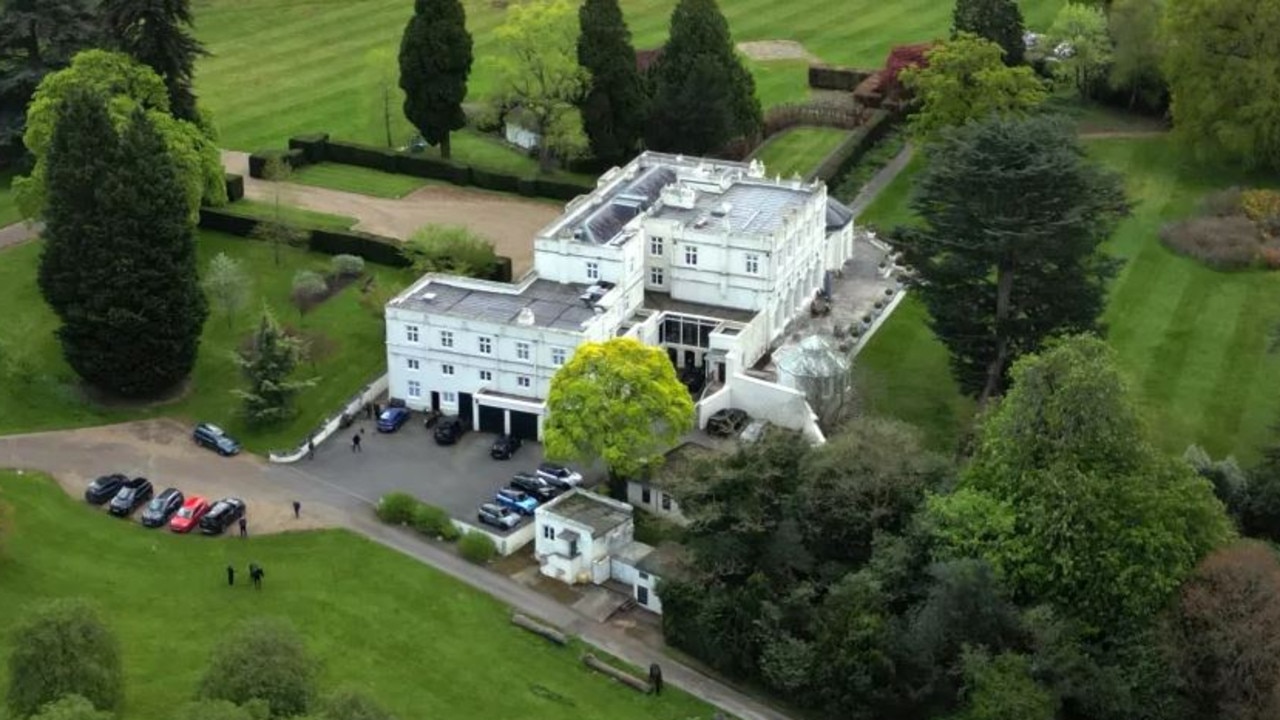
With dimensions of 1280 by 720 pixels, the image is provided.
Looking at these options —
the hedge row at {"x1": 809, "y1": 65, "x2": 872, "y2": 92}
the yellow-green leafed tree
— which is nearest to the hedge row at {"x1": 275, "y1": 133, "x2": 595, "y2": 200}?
the hedge row at {"x1": 809, "y1": 65, "x2": 872, "y2": 92}

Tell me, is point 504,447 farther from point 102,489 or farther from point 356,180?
point 356,180

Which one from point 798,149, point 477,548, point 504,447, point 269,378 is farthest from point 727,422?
point 798,149

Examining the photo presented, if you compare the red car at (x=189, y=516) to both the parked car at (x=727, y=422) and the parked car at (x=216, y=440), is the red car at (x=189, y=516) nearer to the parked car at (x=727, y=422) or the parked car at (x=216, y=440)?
the parked car at (x=216, y=440)

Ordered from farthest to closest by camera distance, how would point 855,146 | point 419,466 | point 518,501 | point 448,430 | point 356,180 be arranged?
point 855,146, point 356,180, point 448,430, point 419,466, point 518,501

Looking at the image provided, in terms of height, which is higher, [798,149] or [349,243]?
[349,243]

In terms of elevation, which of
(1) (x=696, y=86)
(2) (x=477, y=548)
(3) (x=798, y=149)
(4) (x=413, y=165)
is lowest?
(2) (x=477, y=548)

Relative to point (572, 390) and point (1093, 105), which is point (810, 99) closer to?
point (1093, 105)
